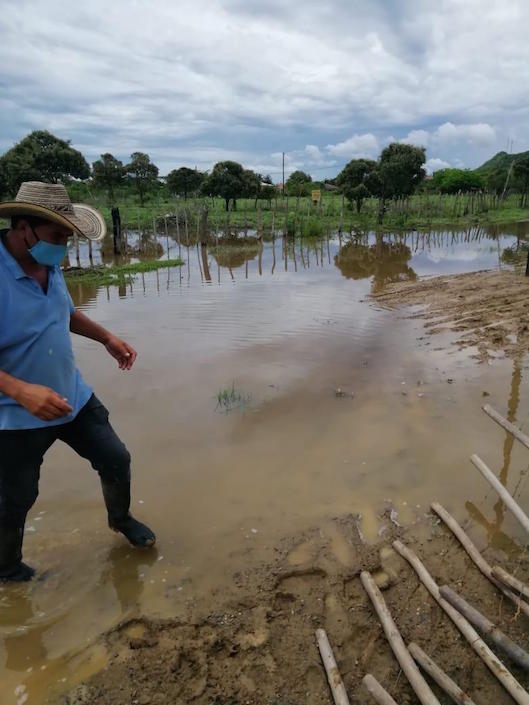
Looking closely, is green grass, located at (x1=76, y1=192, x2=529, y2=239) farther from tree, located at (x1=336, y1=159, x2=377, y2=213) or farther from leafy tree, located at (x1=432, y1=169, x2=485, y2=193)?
leafy tree, located at (x1=432, y1=169, x2=485, y2=193)

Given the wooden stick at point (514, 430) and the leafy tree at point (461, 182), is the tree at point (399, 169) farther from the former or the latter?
the wooden stick at point (514, 430)

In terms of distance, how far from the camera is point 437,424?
4496 millimetres

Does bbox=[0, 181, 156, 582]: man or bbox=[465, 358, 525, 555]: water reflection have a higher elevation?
bbox=[0, 181, 156, 582]: man

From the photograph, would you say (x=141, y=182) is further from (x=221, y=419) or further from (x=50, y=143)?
(x=221, y=419)

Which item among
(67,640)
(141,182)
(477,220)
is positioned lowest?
(67,640)

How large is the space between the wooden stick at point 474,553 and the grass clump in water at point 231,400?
2.29 meters

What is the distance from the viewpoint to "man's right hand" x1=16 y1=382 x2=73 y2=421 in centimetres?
197

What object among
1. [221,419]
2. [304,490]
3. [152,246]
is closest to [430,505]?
[304,490]

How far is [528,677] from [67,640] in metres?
2.09

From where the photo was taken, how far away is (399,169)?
26109mm

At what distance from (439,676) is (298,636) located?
2.09 ft

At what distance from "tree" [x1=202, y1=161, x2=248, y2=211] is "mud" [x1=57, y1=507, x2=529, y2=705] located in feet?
100.0

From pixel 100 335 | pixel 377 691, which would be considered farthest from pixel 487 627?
pixel 100 335

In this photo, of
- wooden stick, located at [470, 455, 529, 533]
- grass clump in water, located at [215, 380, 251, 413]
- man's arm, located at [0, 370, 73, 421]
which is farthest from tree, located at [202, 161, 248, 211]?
man's arm, located at [0, 370, 73, 421]
